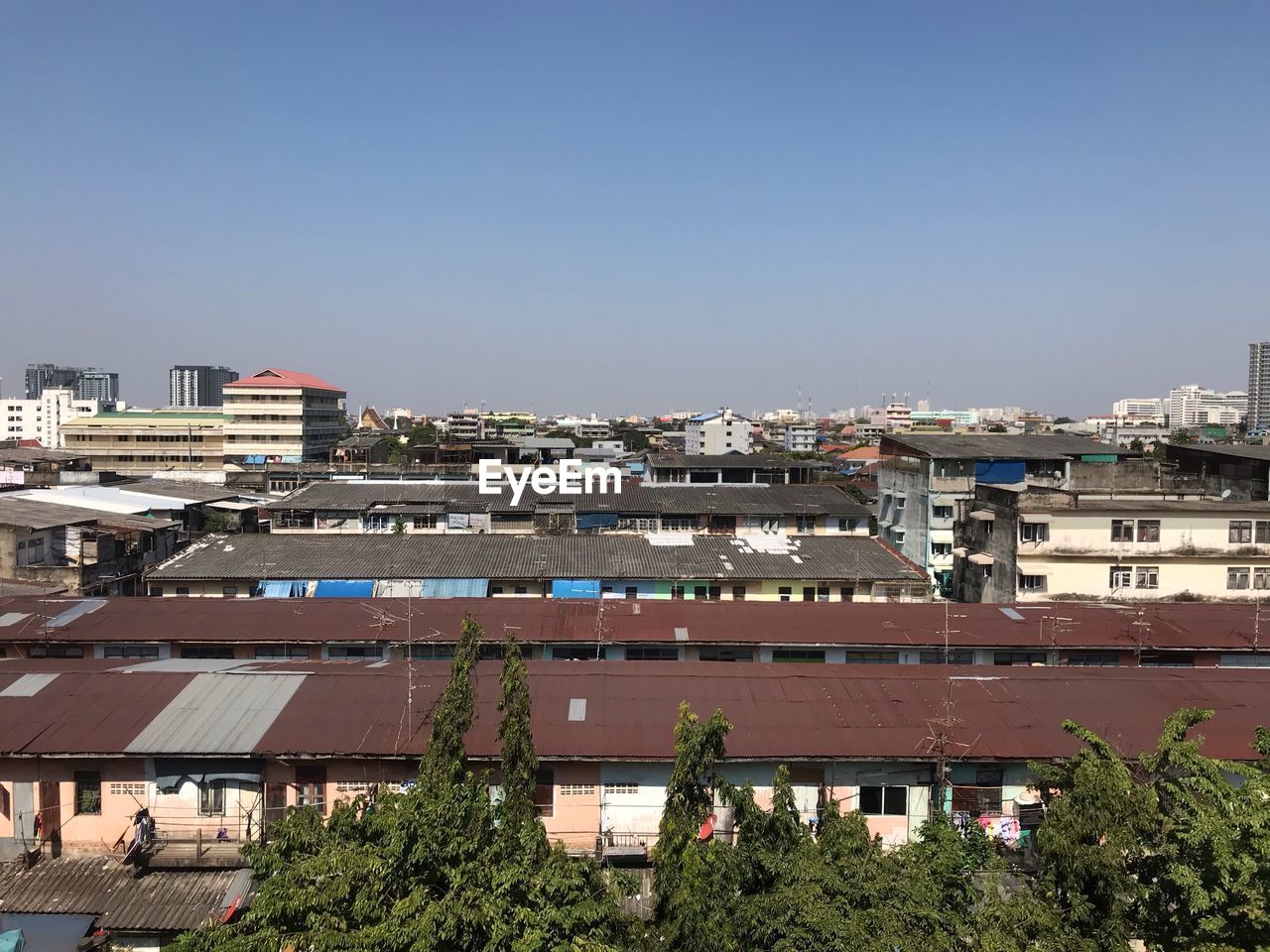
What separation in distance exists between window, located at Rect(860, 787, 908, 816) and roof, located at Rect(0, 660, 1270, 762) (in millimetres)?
856

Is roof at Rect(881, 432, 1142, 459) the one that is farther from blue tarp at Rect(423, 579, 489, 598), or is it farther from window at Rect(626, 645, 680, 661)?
blue tarp at Rect(423, 579, 489, 598)

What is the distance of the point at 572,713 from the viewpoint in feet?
53.3

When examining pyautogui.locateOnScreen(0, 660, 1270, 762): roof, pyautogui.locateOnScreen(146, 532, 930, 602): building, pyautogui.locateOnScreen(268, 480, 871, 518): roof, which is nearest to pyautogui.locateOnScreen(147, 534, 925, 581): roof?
pyautogui.locateOnScreen(146, 532, 930, 602): building

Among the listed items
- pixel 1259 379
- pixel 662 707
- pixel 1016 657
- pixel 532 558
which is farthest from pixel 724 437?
pixel 1259 379

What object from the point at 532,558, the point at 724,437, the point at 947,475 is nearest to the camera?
the point at 532,558

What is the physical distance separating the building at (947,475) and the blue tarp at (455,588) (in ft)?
63.6

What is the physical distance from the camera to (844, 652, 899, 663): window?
22734mm

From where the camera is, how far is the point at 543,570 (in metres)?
29.6

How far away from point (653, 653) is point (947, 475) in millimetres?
20062

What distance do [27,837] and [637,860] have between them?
1058cm

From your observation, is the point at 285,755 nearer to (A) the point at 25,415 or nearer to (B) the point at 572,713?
(B) the point at 572,713

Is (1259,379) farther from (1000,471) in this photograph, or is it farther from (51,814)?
(51,814)

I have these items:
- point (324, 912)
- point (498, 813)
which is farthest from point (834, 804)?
point (324, 912)

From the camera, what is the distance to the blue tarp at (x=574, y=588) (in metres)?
29.1
